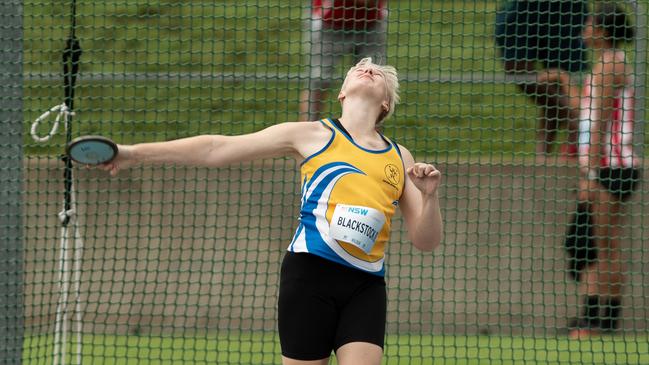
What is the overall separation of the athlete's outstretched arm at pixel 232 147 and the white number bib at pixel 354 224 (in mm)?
305

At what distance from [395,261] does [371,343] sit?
10.7 feet

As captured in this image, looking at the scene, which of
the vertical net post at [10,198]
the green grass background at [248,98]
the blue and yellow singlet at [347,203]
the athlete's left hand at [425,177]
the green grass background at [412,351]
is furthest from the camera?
the green grass background at [248,98]

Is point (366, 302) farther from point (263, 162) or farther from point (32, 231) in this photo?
point (32, 231)

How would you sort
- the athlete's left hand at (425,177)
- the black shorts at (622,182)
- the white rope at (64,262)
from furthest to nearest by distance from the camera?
1. the black shorts at (622,182)
2. the white rope at (64,262)
3. the athlete's left hand at (425,177)

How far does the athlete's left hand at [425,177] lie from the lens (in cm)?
384

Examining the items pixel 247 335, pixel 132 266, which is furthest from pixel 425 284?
pixel 132 266

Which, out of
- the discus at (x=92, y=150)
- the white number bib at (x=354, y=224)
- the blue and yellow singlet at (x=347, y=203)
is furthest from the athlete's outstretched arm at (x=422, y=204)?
the discus at (x=92, y=150)

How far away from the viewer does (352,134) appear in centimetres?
414

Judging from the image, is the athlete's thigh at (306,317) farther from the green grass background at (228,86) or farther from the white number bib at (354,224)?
the green grass background at (228,86)

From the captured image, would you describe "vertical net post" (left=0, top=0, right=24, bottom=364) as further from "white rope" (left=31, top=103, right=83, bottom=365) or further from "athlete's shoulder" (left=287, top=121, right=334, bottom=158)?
"athlete's shoulder" (left=287, top=121, right=334, bottom=158)

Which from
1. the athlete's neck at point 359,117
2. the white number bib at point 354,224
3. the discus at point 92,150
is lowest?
the white number bib at point 354,224

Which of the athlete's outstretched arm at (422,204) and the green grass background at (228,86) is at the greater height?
the green grass background at (228,86)

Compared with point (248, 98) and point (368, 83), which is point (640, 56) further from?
point (248, 98)

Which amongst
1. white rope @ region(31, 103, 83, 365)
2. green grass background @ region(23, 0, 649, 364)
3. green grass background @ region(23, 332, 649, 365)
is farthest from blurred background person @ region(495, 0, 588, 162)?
white rope @ region(31, 103, 83, 365)
